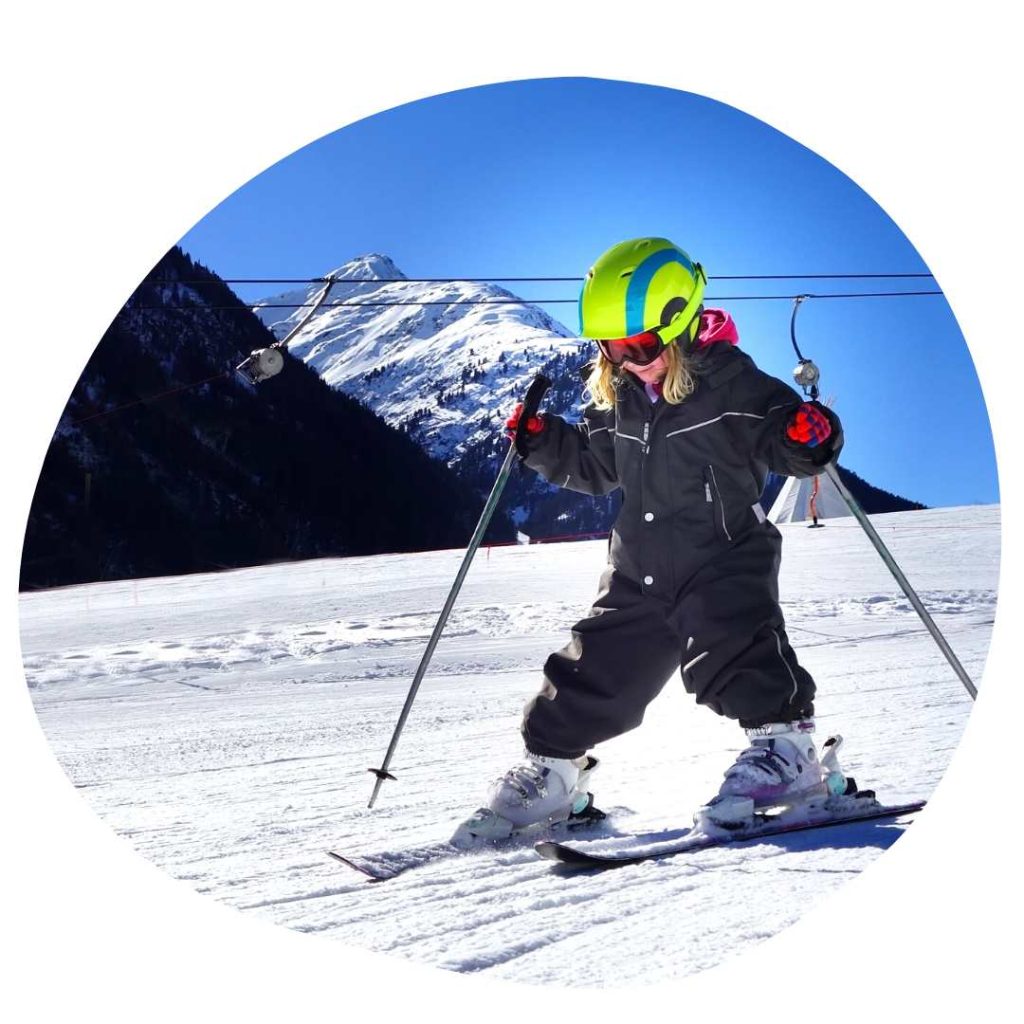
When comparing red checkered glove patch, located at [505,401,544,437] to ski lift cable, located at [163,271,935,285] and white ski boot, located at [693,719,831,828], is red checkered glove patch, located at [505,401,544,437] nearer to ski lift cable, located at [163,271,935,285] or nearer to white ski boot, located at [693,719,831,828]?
ski lift cable, located at [163,271,935,285]

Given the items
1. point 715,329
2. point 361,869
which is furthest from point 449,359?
point 361,869

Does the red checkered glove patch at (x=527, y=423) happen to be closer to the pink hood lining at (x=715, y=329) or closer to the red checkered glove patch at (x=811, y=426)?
the pink hood lining at (x=715, y=329)

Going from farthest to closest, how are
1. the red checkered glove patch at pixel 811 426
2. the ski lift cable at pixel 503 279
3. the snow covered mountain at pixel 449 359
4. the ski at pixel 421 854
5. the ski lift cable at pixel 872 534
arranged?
the snow covered mountain at pixel 449 359 → the ski lift cable at pixel 503 279 → the ski lift cable at pixel 872 534 → the ski at pixel 421 854 → the red checkered glove patch at pixel 811 426

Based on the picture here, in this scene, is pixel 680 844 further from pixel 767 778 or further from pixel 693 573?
pixel 693 573

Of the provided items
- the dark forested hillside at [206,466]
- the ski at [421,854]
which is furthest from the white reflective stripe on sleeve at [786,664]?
the dark forested hillside at [206,466]

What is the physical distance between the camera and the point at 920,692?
3107 mm

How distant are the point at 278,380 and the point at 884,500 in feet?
5.95

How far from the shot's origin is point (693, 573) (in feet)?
7.34

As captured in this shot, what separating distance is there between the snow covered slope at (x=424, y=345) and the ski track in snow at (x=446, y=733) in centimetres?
50

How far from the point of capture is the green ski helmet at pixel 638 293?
2.19 meters

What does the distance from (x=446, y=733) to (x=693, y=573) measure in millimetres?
1106

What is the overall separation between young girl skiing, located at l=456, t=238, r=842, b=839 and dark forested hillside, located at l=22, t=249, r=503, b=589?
0.90m

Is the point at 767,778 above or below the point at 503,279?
below

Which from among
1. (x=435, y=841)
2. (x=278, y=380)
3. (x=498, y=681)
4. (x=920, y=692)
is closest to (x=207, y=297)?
(x=278, y=380)
